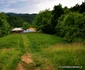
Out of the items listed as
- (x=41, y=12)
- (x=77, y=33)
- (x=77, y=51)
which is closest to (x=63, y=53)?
(x=77, y=51)

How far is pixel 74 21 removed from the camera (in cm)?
3281

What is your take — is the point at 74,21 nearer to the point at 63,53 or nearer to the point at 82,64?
the point at 63,53

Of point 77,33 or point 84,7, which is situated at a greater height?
point 84,7

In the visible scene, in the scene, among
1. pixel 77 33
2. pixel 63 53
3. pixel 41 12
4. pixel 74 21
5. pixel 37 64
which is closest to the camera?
pixel 37 64

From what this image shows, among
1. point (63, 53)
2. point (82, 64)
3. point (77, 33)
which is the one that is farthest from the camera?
point (77, 33)

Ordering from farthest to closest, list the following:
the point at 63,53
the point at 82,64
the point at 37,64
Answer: the point at 63,53 → the point at 37,64 → the point at 82,64

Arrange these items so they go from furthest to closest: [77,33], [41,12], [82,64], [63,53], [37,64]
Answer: [41,12] → [77,33] → [63,53] → [37,64] → [82,64]

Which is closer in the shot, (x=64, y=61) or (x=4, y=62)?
(x=64, y=61)

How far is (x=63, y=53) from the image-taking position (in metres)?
17.1

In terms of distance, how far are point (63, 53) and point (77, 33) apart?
44.0 feet

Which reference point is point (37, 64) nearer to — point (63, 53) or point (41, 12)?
point (63, 53)

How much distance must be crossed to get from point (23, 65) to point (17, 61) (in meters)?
1.22

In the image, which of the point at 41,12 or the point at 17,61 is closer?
the point at 17,61

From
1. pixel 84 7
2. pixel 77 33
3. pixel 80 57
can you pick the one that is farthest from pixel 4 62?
pixel 84 7
